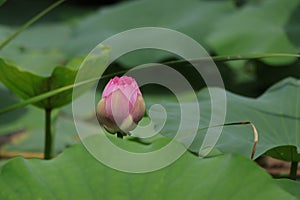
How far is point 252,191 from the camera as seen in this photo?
0.80 m

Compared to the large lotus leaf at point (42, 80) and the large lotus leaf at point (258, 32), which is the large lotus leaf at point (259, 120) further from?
the large lotus leaf at point (258, 32)

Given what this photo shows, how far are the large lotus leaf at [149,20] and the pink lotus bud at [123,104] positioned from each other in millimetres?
1560

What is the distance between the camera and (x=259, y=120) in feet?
3.67

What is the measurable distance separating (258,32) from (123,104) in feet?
4.74

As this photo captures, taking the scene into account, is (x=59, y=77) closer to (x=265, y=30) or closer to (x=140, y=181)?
(x=140, y=181)

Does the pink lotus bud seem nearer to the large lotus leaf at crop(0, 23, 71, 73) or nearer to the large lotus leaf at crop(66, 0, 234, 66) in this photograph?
the large lotus leaf at crop(0, 23, 71, 73)

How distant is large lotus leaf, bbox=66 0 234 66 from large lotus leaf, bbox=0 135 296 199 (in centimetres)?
158

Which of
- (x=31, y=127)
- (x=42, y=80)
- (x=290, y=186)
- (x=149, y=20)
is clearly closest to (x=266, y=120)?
(x=290, y=186)

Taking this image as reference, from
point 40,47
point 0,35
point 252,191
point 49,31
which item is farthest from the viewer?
point 49,31

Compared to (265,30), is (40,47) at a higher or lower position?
lower

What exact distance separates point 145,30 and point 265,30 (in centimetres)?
55

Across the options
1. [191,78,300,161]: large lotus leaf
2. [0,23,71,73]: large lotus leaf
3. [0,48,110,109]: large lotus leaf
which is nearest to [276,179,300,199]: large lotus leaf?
[191,78,300,161]: large lotus leaf

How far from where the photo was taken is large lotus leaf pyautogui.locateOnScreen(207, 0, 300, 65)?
2.17 metres

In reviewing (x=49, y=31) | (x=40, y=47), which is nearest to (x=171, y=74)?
(x=40, y=47)
